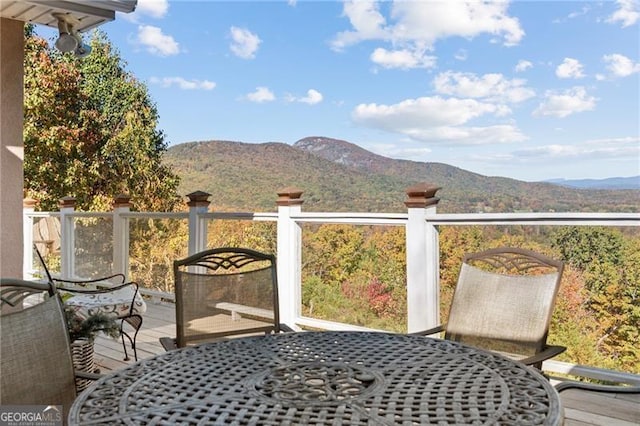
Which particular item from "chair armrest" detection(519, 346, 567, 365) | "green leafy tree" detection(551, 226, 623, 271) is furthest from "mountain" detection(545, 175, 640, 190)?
"chair armrest" detection(519, 346, 567, 365)

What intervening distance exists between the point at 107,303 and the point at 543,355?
3.15 metres

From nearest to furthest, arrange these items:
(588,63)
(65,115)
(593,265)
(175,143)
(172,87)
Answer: (593,265) → (65,115) → (175,143) → (588,63) → (172,87)

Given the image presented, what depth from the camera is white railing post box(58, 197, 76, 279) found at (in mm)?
7066

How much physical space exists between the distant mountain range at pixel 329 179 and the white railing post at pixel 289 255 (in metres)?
9.50

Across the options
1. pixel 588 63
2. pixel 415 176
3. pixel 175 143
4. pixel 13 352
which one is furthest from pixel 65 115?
pixel 588 63

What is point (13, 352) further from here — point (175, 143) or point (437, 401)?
point (175, 143)

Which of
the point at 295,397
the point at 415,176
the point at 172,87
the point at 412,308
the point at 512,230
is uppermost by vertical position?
the point at 172,87

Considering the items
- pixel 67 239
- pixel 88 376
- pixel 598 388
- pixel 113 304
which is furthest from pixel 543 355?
pixel 67 239

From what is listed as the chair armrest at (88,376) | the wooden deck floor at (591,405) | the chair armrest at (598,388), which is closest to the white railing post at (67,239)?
the wooden deck floor at (591,405)

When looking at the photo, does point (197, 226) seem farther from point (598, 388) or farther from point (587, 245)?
point (598, 388)

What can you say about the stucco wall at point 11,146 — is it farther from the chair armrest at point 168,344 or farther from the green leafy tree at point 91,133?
the green leafy tree at point 91,133

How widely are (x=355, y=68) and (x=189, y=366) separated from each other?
1988 cm

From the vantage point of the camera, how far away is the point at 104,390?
1350 mm

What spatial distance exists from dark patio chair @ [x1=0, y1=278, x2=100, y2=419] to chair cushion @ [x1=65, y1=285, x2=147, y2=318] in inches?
81.4
